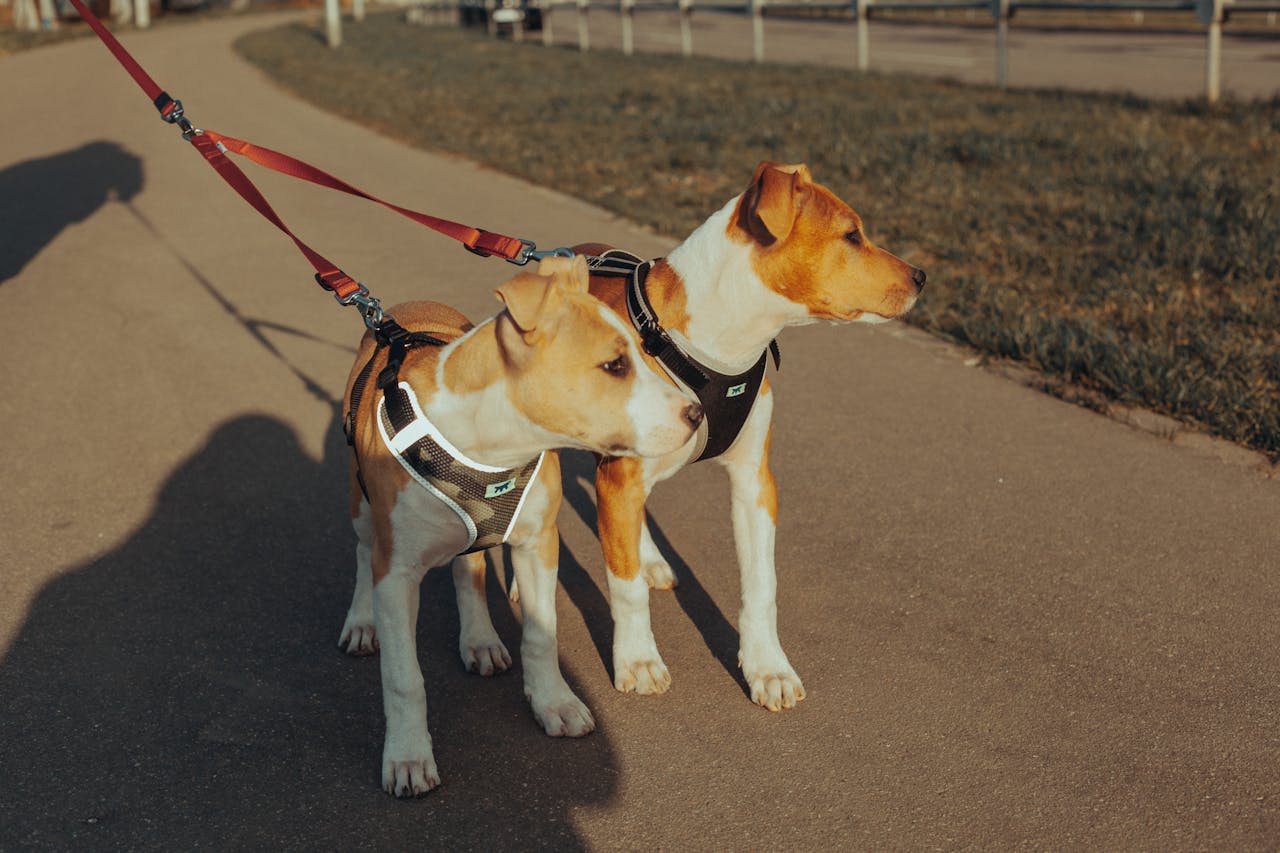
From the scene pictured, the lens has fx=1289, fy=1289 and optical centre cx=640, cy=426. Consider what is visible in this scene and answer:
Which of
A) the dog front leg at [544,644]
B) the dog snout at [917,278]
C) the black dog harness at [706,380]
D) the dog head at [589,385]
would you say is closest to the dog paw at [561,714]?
the dog front leg at [544,644]

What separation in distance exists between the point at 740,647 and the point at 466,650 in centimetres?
95

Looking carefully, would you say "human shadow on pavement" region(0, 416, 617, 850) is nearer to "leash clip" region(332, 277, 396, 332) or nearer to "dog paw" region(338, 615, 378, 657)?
"dog paw" region(338, 615, 378, 657)

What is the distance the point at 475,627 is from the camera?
449cm

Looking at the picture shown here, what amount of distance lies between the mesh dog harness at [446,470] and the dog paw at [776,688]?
3.51ft

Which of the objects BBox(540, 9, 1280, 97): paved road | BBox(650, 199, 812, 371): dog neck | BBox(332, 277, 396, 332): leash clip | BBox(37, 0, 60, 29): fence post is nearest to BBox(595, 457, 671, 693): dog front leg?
BBox(650, 199, 812, 371): dog neck

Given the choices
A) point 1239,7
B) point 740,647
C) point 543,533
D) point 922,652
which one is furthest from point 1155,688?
point 1239,7

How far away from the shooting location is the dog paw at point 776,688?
13.7 ft

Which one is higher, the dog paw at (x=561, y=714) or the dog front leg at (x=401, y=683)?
the dog front leg at (x=401, y=683)

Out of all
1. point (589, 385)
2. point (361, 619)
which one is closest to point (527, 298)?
point (589, 385)

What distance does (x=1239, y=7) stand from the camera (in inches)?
504

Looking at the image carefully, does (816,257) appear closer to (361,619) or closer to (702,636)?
(702,636)

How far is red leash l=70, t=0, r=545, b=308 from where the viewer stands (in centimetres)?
446

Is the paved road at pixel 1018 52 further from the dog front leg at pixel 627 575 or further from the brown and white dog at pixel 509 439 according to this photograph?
the brown and white dog at pixel 509 439

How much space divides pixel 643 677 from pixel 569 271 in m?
1.47
